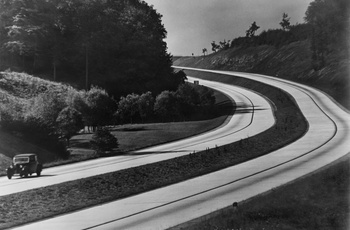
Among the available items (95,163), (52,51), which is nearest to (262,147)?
(95,163)

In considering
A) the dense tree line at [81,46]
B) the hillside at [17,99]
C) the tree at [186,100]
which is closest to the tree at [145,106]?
the tree at [186,100]

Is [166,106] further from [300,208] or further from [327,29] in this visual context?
[300,208]

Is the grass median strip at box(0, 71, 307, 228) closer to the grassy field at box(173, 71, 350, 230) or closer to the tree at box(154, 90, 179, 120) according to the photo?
the grassy field at box(173, 71, 350, 230)

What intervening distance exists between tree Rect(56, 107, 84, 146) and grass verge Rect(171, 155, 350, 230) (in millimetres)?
34271

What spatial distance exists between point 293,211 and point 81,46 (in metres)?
83.1

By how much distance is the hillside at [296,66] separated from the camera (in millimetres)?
95137

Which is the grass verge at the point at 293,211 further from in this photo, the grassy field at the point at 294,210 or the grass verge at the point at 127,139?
the grass verge at the point at 127,139

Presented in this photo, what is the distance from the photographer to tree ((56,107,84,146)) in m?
54.5

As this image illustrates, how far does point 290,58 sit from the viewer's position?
144125mm

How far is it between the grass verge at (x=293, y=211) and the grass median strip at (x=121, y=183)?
7552mm

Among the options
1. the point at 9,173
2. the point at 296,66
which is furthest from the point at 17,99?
the point at 296,66

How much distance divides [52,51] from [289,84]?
55.2 meters

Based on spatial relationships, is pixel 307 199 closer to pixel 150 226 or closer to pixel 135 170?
pixel 150 226

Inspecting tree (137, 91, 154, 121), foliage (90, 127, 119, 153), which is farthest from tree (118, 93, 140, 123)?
foliage (90, 127, 119, 153)
